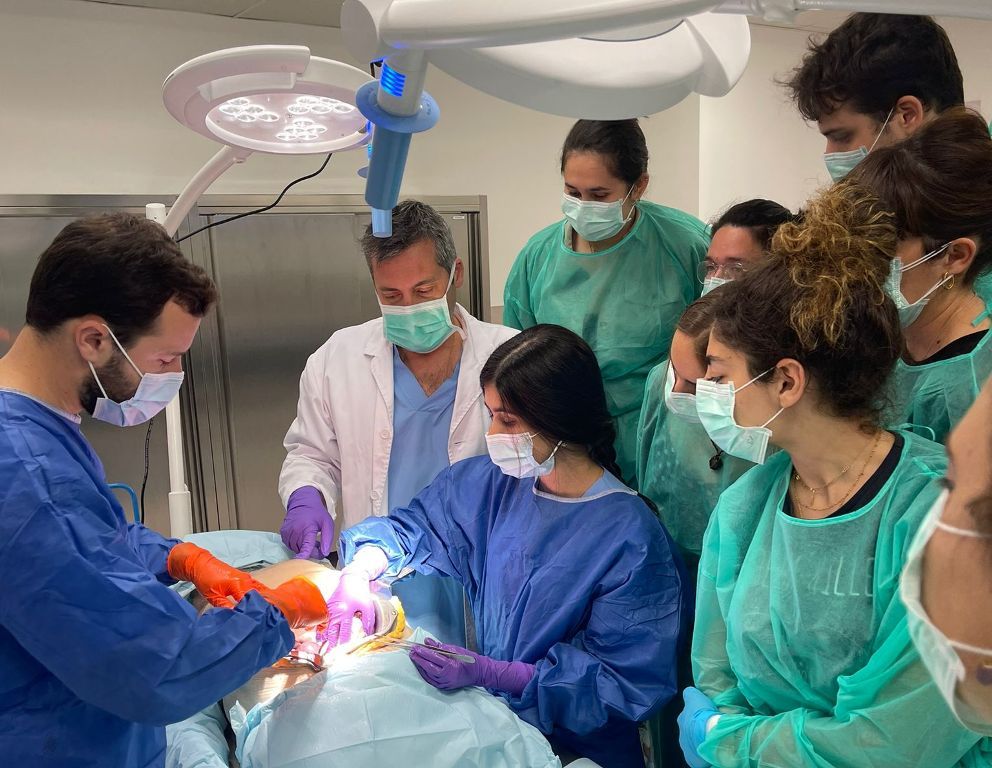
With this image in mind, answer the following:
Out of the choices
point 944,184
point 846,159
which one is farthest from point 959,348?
point 846,159

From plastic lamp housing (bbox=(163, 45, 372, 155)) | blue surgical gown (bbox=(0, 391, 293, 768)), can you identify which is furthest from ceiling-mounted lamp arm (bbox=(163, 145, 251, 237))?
blue surgical gown (bbox=(0, 391, 293, 768))

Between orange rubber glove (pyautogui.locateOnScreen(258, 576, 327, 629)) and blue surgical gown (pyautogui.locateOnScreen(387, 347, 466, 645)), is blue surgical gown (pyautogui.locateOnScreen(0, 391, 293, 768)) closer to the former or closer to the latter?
orange rubber glove (pyautogui.locateOnScreen(258, 576, 327, 629))

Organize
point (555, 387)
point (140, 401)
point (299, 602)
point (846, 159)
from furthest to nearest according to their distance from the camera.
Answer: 1. point (555, 387)
2. point (846, 159)
3. point (299, 602)
4. point (140, 401)

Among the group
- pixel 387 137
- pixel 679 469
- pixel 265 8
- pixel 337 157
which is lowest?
pixel 679 469

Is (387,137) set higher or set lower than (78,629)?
higher

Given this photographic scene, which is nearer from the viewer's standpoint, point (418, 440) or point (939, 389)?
point (939, 389)

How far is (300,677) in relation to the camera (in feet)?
5.71

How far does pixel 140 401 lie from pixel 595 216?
122 cm

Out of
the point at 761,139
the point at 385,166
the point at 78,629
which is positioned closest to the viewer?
the point at 385,166

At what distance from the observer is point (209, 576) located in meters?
1.81

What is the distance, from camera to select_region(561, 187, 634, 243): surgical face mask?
2.17 metres

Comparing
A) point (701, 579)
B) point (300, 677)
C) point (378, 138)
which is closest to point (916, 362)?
point (701, 579)

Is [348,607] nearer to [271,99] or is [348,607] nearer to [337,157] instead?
[271,99]

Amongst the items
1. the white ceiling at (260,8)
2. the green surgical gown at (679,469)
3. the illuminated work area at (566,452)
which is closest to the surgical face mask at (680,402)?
the illuminated work area at (566,452)
